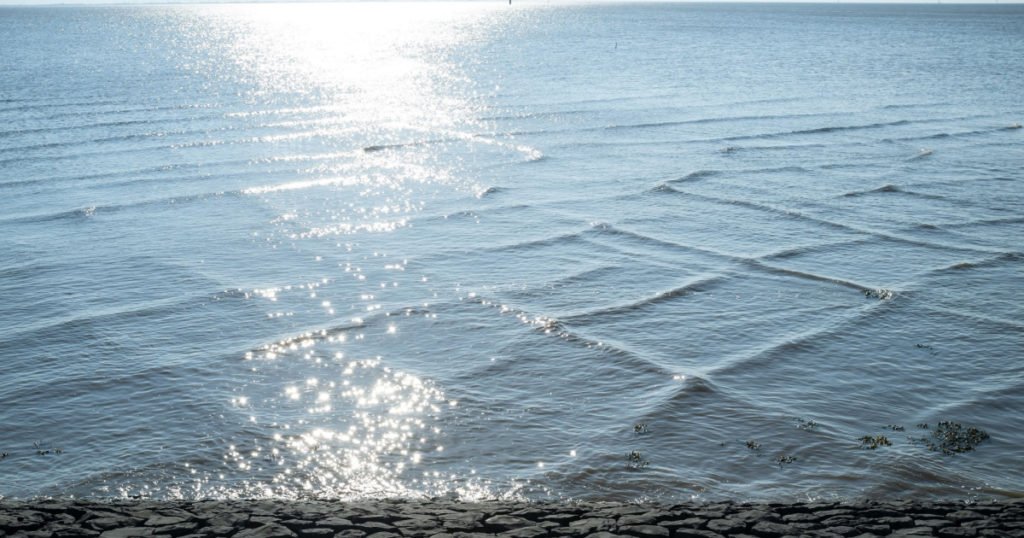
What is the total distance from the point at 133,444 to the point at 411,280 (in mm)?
6144

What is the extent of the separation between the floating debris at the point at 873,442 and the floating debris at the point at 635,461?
213 centimetres

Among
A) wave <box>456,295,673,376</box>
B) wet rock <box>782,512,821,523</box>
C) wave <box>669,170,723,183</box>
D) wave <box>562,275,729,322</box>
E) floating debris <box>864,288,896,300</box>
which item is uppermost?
wave <box>669,170,723,183</box>

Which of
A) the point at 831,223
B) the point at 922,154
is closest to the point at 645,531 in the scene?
the point at 831,223

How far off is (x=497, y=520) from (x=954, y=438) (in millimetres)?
4975

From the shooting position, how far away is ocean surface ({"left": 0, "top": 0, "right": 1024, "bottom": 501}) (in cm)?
958

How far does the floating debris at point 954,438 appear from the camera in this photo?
9.70 m

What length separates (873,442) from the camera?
9836 mm

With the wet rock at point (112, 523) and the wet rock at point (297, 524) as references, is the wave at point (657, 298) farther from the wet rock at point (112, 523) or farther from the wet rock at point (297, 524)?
the wet rock at point (112, 523)

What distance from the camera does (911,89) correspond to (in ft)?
139

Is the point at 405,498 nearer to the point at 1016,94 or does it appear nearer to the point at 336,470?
the point at 336,470

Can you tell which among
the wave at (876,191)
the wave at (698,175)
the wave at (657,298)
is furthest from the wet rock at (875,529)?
the wave at (698,175)

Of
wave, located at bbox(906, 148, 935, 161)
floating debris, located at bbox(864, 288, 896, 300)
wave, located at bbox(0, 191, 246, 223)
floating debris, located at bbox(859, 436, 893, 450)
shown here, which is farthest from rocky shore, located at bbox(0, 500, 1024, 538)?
wave, located at bbox(906, 148, 935, 161)

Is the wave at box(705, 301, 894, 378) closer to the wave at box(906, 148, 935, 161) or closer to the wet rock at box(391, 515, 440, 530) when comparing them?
the wet rock at box(391, 515, 440, 530)

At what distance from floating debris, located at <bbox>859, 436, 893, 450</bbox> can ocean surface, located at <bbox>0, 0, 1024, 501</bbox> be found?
5 centimetres
